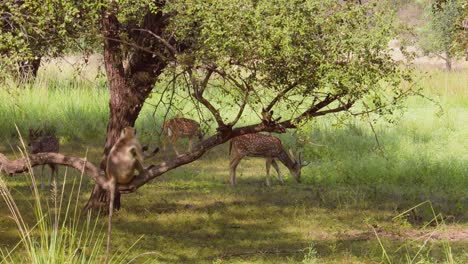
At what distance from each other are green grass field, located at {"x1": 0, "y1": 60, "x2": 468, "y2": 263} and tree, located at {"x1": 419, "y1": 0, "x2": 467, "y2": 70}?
4.74 ft

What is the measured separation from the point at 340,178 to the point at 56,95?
9428 millimetres

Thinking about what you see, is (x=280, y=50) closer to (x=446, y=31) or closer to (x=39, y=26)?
(x=39, y=26)

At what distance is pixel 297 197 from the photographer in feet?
51.5

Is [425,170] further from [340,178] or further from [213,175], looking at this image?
[213,175]

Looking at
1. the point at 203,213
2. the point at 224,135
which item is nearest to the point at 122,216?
the point at 203,213

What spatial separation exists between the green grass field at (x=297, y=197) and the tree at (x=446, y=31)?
145 cm

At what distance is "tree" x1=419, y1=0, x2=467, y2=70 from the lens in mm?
15555

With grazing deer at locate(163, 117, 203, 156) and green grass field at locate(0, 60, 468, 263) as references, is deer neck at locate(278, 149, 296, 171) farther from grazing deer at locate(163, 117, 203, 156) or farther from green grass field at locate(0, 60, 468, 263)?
grazing deer at locate(163, 117, 203, 156)

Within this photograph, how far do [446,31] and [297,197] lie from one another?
18655 mm

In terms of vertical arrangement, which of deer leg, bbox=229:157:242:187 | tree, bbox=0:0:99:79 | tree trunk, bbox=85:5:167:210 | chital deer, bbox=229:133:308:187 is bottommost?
deer leg, bbox=229:157:242:187

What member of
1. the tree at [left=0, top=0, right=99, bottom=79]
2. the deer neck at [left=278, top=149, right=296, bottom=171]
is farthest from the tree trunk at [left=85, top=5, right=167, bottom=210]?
the deer neck at [left=278, top=149, right=296, bottom=171]

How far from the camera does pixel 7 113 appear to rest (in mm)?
22219

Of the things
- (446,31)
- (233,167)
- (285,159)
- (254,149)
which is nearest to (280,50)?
(254,149)

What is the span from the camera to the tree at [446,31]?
15.6m
